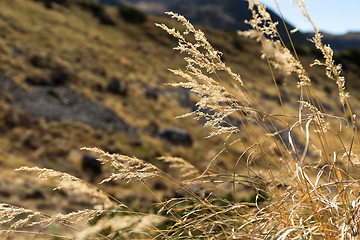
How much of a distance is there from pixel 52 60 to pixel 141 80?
630cm

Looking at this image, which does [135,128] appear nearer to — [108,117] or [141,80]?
[108,117]

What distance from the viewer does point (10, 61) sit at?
13.5 m

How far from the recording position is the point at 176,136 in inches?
500

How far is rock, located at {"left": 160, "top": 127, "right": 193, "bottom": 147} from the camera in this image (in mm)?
12508

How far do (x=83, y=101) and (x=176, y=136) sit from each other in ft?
18.4

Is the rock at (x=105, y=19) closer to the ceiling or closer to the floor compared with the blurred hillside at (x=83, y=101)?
closer to the ceiling

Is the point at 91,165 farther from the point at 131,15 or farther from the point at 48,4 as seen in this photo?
the point at 131,15

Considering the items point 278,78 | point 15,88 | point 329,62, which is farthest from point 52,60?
point 278,78

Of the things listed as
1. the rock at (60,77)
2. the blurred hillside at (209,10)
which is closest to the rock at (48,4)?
the rock at (60,77)

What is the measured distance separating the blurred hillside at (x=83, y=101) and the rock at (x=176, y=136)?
54 mm

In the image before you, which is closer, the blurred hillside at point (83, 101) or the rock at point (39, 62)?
the blurred hillside at point (83, 101)

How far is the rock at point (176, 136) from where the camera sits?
1251 centimetres

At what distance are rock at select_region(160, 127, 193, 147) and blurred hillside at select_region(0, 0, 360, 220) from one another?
5 cm

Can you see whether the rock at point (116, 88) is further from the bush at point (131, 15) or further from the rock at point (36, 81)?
the bush at point (131, 15)
